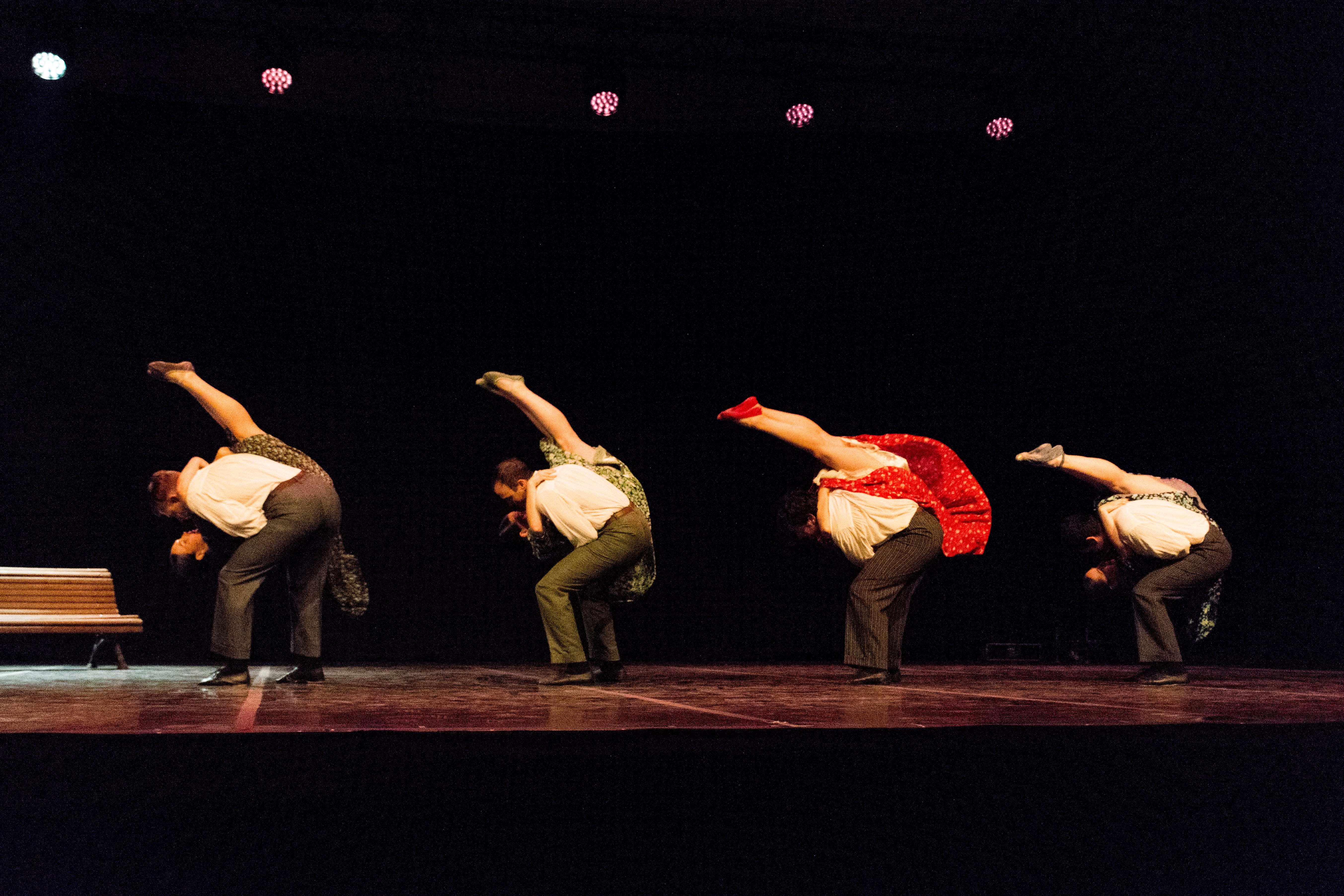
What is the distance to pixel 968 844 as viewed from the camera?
9.00 feet

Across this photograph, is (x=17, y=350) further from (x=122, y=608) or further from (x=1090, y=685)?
(x=1090, y=685)

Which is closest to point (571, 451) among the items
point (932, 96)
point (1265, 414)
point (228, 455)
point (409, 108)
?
point (228, 455)

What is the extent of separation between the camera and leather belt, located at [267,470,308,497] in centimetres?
427

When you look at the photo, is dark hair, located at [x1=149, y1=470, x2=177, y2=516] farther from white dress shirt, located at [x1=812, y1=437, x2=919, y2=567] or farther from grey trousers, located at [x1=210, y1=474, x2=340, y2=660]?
white dress shirt, located at [x1=812, y1=437, x2=919, y2=567]

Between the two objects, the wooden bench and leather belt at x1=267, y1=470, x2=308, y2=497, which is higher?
leather belt at x1=267, y1=470, x2=308, y2=497

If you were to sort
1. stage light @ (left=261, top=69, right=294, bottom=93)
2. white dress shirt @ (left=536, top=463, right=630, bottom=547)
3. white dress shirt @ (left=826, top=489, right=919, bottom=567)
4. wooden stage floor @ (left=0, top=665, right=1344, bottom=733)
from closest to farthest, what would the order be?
wooden stage floor @ (left=0, top=665, right=1344, bottom=733), white dress shirt @ (left=536, top=463, right=630, bottom=547), white dress shirt @ (left=826, top=489, right=919, bottom=567), stage light @ (left=261, top=69, right=294, bottom=93)

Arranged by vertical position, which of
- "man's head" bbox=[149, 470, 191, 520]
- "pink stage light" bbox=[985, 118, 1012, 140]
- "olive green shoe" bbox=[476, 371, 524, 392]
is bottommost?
"man's head" bbox=[149, 470, 191, 520]

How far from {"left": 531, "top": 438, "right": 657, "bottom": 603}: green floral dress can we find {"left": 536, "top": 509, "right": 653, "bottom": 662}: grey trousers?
7cm

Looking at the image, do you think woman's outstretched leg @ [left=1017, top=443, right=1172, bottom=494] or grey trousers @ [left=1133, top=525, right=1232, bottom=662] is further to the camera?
woman's outstretched leg @ [left=1017, top=443, right=1172, bottom=494]

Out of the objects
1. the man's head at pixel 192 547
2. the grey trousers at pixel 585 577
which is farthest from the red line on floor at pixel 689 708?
the man's head at pixel 192 547

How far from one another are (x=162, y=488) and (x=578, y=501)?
5.04 feet

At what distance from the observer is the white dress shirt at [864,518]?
4527mm

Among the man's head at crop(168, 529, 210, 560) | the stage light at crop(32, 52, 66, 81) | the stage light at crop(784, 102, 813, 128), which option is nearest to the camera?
the man's head at crop(168, 529, 210, 560)

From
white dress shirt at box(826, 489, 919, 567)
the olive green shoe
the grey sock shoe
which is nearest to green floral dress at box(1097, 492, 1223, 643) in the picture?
the grey sock shoe
